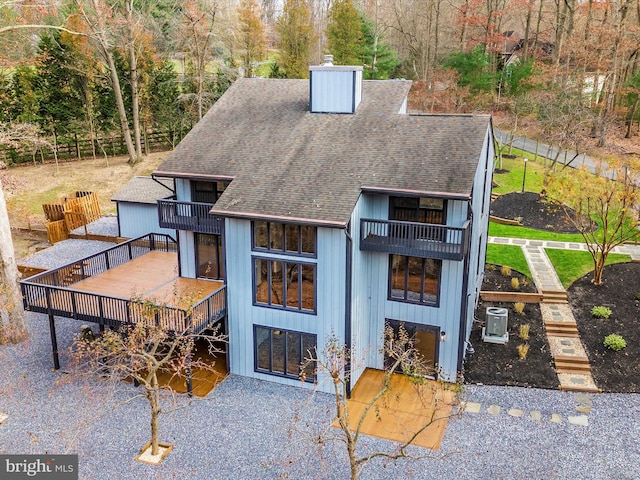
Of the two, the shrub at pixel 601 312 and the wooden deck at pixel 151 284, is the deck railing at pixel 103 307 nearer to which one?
the wooden deck at pixel 151 284

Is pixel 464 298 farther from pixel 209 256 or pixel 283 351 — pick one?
pixel 209 256

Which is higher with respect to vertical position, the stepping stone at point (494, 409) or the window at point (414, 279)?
the window at point (414, 279)

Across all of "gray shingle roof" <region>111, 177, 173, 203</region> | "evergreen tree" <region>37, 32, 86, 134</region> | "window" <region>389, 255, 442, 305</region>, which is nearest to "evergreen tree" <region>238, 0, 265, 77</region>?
"evergreen tree" <region>37, 32, 86, 134</region>

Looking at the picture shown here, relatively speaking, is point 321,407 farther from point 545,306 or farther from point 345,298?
point 545,306

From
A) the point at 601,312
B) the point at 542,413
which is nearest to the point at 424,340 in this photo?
the point at 542,413

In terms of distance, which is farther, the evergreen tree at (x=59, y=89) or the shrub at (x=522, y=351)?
the evergreen tree at (x=59, y=89)

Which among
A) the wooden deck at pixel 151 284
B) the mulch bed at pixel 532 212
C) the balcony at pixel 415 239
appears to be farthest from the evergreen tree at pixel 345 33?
the balcony at pixel 415 239

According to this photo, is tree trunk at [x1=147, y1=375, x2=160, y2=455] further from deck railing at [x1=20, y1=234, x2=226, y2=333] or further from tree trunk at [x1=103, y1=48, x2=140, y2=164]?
tree trunk at [x1=103, y1=48, x2=140, y2=164]
